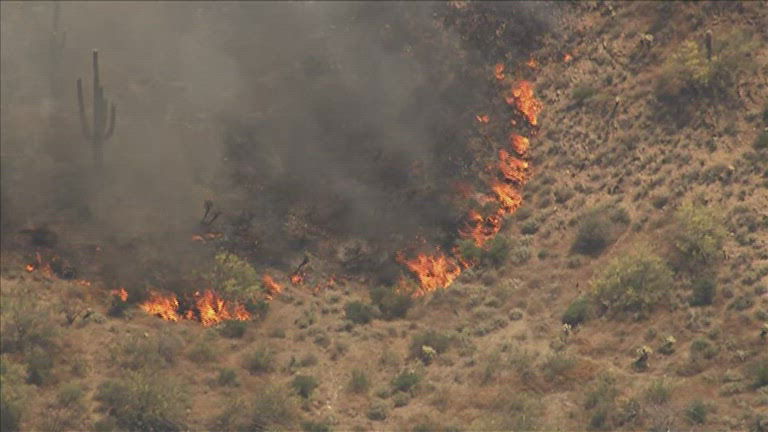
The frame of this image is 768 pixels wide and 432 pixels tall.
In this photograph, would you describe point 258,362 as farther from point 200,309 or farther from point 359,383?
point 200,309

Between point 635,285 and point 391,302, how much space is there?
8.64 meters

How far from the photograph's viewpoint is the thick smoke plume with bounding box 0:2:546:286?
35906 millimetres

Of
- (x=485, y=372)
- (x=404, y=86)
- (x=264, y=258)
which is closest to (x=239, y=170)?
(x=264, y=258)

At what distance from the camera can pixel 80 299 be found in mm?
31719

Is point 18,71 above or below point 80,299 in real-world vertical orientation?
above

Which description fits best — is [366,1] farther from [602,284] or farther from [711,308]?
[711,308]

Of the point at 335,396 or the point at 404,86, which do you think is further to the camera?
the point at 404,86

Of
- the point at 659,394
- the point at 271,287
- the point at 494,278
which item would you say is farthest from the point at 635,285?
the point at 271,287

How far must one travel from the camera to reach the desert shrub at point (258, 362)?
2972 cm

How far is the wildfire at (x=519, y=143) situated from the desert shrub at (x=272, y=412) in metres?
17.1

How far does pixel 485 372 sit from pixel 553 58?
19.6m

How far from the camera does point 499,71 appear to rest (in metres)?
42.6

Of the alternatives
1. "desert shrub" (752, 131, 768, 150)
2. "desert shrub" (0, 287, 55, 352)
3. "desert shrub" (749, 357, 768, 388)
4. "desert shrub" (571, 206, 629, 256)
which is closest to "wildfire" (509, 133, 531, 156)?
"desert shrub" (571, 206, 629, 256)

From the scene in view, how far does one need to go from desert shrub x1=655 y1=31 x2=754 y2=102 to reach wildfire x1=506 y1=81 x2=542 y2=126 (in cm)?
530
